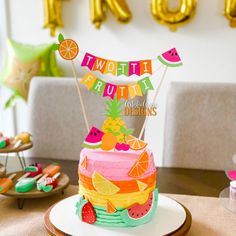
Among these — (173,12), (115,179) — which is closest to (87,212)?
(115,179)

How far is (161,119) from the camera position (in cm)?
253

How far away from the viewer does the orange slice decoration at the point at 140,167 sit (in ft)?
2.82

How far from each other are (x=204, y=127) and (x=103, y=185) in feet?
2.74

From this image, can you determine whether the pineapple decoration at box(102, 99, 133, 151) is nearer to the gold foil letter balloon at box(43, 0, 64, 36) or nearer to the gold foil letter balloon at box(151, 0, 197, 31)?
the gold foil letter balloon at box(151, 0, 197, 31)

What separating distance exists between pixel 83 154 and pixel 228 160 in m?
0.86

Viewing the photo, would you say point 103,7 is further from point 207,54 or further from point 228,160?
point 228,160

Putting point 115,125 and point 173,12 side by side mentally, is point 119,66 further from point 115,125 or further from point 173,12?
point 173,12

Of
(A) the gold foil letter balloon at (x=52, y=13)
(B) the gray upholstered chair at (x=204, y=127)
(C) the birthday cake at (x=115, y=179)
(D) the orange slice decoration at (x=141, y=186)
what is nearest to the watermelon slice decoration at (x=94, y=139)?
(C) the birthday cake at (x=115, y=179)

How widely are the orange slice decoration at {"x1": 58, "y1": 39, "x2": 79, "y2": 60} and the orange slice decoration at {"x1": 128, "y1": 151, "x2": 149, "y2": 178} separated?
Result: 0.29 m

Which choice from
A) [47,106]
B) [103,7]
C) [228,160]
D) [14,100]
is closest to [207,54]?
[103,7]

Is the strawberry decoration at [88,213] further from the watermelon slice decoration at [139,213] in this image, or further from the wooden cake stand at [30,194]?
the wooden cake stand at [30,194]

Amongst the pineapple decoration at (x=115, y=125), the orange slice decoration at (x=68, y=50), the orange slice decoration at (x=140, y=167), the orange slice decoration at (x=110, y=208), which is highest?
the orange slice decoration at (x=68, y=50)

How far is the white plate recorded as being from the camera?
0.86 meters

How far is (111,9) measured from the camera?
7.79 feet
